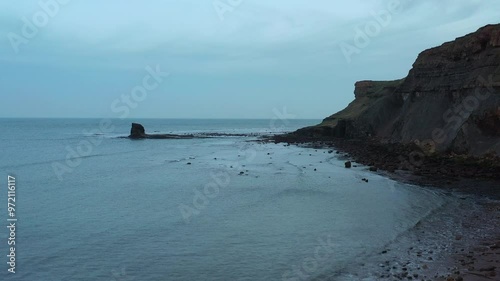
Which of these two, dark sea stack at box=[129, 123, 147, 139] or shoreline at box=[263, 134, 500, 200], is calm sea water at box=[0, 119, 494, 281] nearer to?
shoreline at box=[263, 134, 500, 200]

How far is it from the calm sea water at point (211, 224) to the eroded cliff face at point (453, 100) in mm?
9537

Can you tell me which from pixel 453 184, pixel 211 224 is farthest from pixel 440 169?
pixel 211 224

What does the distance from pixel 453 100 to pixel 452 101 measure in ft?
0.77

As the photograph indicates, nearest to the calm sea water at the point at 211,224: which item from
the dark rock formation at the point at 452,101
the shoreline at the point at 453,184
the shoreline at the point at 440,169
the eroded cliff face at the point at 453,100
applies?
the shoreline at the point at 453,184

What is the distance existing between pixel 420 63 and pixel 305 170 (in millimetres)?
26128

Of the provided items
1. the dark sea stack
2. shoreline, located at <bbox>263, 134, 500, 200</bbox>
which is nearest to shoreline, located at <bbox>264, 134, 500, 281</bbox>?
shoreline, located at <bbox>263, 134, 500, 200</bbox>

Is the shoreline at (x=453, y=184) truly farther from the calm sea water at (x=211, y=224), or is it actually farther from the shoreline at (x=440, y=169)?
the calm sea water at (x=211, y=224)

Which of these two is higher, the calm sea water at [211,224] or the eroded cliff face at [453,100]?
the eroded cliff face at [453,100]

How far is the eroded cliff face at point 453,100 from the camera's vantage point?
1478 inches

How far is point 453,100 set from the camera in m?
47.2

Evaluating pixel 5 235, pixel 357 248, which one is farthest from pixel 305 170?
pixel 5 235

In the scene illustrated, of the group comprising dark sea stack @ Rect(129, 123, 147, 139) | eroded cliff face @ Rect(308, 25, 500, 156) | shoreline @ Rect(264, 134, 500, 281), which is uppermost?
eroded cliff face @ Rect(308, 25, 500, 156)

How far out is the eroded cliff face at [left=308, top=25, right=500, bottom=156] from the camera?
37531mm

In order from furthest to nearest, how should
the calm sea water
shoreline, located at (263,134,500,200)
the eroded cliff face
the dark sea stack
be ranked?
1. the dark sea stack
2. the eroded cliff face
3. shoreline, located at (263,134,500,200)
4. the calm sea water
